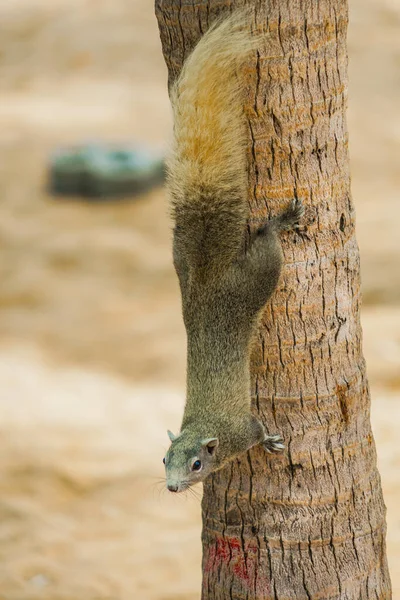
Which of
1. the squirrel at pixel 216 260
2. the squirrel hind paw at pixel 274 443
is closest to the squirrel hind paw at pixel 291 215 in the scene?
the squirrel at pixel 216 260

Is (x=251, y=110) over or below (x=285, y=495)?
over

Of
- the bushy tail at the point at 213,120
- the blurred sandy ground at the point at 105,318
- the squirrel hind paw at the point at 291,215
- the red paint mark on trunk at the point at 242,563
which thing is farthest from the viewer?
the blurred sandy ground at the point at 105,318

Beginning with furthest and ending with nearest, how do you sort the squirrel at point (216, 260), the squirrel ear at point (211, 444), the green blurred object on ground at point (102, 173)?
the green blurred object on ground at point (102, 173)
the squirrel ear at point (211, 444)
the squirrel at point (216, 260)

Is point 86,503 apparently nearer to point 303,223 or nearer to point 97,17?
point 303,223

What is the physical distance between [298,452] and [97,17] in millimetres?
18929

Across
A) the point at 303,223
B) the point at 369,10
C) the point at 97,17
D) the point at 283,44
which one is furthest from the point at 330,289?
the point at 97,17

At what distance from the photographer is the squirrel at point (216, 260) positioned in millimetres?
3518

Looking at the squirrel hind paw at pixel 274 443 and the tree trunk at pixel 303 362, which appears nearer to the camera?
the tree trunk at pixel 303 362

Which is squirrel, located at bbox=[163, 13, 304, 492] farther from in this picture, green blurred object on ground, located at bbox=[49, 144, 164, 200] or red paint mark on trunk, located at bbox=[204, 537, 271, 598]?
green blurred object on ground, located at bbox=[49, 144, 164, 200]

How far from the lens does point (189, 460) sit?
3.82m

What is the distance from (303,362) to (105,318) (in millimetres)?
7263

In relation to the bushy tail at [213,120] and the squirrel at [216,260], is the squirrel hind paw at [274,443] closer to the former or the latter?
the squirrel at [216,260]

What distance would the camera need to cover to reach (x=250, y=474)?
13.1ft

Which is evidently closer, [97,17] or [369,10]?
[369,10]
